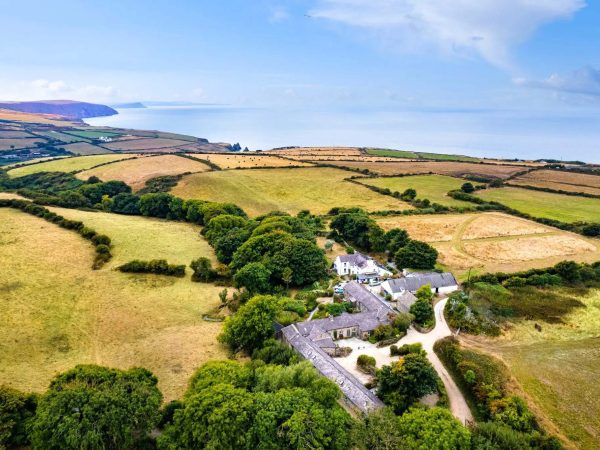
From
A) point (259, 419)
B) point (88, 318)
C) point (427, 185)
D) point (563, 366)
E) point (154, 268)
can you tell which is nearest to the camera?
point (259, 419)

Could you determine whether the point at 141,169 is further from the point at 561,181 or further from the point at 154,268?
the point at 561,181

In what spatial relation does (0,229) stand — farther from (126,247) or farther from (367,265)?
(367,265)

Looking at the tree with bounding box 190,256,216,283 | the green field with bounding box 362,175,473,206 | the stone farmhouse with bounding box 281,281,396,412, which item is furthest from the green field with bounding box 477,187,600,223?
the tree with bounding box 190,256,216,283

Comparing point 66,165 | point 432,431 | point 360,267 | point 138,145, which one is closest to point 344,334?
point 360,267

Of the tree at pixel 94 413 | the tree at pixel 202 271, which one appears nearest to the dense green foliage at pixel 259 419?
the tree at pixel 94 413

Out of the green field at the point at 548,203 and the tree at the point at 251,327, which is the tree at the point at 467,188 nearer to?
the green field at the point at 548,203

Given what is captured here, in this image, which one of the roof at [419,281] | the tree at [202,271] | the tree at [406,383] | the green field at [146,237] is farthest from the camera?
the green field at [146,237]

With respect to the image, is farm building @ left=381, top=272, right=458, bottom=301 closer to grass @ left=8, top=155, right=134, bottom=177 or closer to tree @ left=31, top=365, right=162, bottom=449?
tree @ left=31, top=365, right=162, bottom=449
